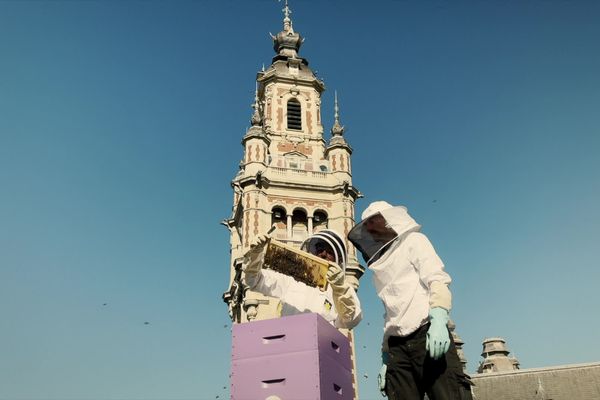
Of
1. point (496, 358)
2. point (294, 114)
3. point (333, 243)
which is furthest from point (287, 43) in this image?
point (333, 243)

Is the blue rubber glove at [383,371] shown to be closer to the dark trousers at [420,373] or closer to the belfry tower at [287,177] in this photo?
the dark trousers at [420,373]

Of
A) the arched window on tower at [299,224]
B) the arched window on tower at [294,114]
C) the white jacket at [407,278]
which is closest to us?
the white jacket at [407,278]

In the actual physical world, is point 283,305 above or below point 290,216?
below

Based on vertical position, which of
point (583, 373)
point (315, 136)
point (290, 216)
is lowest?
point (583, 373)

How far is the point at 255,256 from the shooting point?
721 centimetres

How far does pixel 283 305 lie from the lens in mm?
7879

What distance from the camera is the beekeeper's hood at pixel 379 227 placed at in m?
5.80

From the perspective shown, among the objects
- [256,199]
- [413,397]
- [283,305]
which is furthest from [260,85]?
[413,397]

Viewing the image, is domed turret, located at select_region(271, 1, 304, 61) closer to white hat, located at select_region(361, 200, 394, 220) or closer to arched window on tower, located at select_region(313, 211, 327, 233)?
arched window on tower, located at select_region(313, 211, 327, 233)

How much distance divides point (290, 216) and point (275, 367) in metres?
23.7

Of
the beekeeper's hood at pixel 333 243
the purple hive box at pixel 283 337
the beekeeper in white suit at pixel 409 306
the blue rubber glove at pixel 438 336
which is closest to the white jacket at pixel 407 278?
the beekeeper in white suit at pixel 409 306

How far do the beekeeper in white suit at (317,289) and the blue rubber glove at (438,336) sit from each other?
2.25m

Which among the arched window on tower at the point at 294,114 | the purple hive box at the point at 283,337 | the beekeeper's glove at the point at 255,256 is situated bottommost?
the purple hive box at the point at 283,337

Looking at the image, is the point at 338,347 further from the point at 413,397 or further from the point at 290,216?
the point at 290,216
